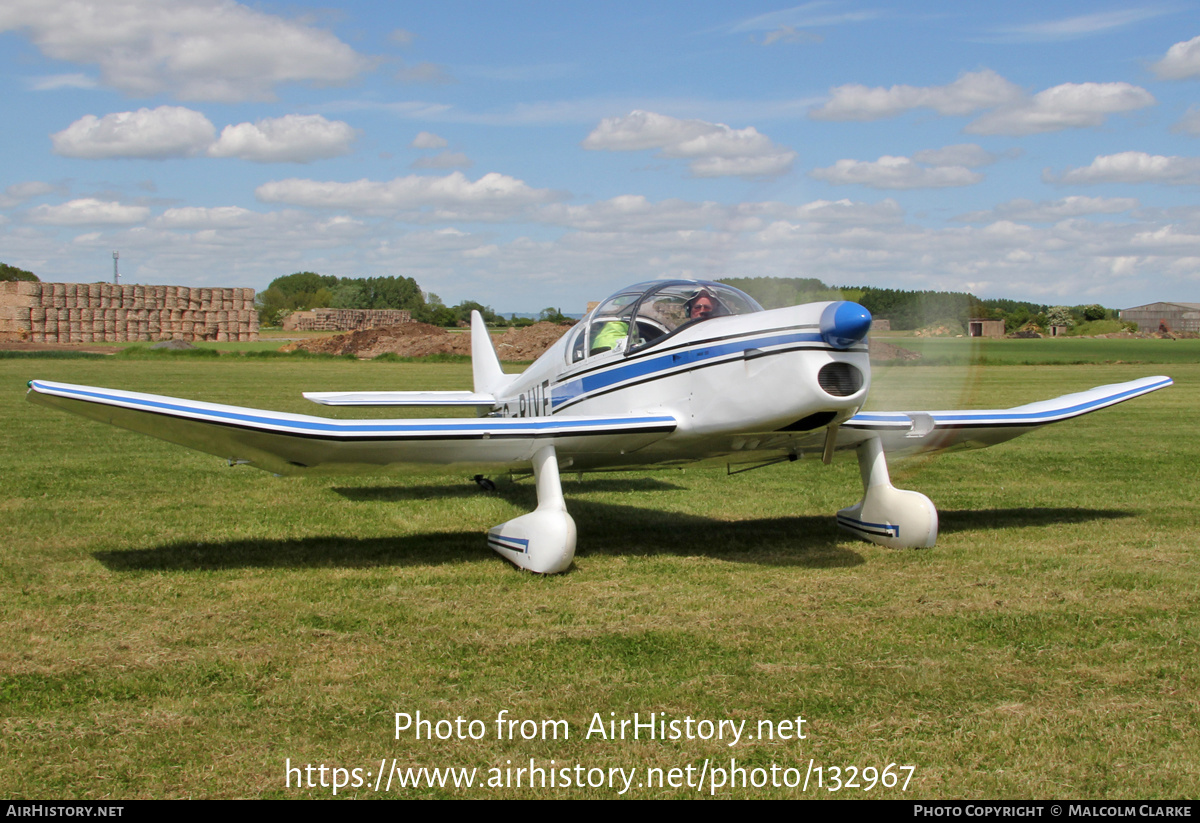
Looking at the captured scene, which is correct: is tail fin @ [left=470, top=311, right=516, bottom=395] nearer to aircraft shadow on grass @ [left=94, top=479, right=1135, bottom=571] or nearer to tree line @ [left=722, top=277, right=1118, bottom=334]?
aircraft shadow on grass @ [left=94, top=479, right=1135, bottom=571]

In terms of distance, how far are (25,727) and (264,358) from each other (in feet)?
147

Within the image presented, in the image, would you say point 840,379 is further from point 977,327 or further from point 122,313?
point 122,313

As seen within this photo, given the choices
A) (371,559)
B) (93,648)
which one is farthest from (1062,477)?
(93,648)

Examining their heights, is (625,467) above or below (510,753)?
above

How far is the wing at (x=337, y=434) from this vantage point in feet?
20.7

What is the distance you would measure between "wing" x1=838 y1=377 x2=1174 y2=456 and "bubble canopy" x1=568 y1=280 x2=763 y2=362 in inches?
56.7

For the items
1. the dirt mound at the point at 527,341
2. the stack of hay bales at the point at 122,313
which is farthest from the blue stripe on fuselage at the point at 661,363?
the stack of hay bales at the point at 122,313

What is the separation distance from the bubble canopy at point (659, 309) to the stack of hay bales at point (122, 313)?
56.7 m

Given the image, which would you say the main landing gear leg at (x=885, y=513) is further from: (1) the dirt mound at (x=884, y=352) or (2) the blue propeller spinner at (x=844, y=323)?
(2) the blue propeller spinner at (x=844, y=323)

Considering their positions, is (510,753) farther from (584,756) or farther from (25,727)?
(25,727)

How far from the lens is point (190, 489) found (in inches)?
416

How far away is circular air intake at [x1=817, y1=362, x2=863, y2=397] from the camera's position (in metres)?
6.39

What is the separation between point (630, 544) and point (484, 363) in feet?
16.1

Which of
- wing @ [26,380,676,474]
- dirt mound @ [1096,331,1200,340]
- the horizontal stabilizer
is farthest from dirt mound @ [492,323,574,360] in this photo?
dirt mound @ [1096,331,1200,340]
